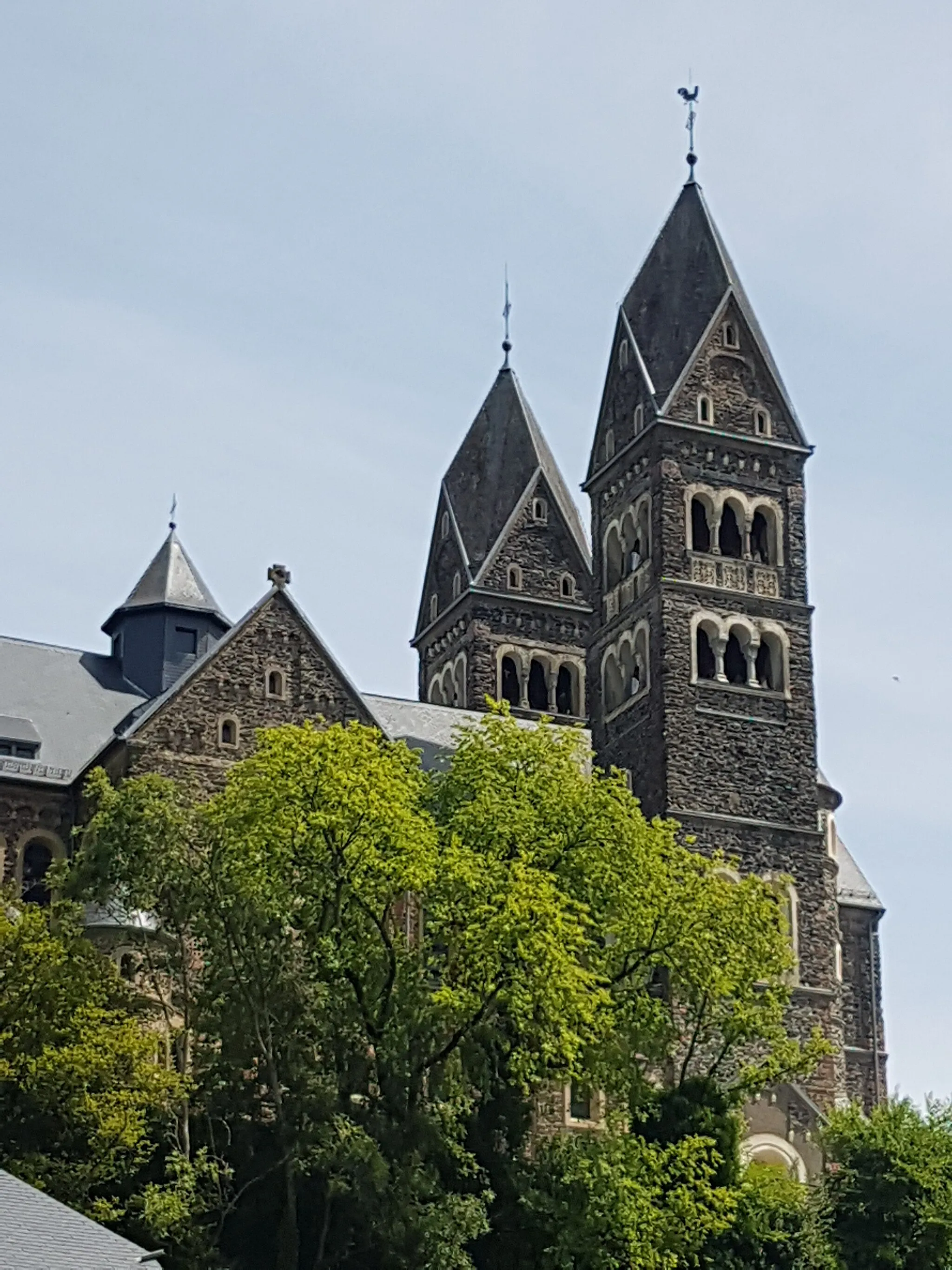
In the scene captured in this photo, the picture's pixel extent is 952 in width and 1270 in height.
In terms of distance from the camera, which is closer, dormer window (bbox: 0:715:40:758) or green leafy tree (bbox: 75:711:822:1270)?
green leafy tree (bbox: 75:711:822:1270)

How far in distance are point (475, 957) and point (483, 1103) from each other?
125 inches

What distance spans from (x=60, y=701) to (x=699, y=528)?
50.0ft

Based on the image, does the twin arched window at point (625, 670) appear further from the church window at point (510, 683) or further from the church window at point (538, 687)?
the church window at point (538, 687)

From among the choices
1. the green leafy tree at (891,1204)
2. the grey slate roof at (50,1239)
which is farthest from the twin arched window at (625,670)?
the grey slate roof at (50,1239)

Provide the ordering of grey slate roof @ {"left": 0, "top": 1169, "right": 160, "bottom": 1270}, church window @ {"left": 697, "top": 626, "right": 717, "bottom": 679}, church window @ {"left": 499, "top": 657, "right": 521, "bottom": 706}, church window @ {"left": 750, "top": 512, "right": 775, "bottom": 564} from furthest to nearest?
church window @ {"left": 499, "top": 657, "right": 521, "bottom": 706} → church window @ {"left": 750, "top": 512, "right": 775, "bottom": 564} → church window @ {"left": 697, "top": 626, "right": 717, "bottom": 679} → grey slate roof @ {"left": 0, "top": 1169, "right": 160, "bottom": 1270}

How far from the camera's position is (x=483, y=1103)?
36625 mm

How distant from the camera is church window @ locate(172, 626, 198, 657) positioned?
5069 cm

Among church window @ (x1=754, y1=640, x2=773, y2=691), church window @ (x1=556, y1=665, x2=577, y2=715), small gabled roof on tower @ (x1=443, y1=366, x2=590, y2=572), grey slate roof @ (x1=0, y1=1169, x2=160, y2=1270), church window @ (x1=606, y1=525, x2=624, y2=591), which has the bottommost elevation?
grey slate roof @ (x1=0, y1=1169, x2=160, y2=1270)

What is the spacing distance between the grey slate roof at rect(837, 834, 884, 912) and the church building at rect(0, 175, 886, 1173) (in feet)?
5.15

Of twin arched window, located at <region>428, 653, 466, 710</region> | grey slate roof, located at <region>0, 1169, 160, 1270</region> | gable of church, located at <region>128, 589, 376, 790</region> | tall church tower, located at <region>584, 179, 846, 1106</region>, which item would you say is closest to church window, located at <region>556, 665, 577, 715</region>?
twin arched window, located at <region>428, 653, 466, 710</region>

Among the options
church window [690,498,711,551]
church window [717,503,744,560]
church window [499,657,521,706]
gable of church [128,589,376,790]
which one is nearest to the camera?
gable of church [128,589,376,790]

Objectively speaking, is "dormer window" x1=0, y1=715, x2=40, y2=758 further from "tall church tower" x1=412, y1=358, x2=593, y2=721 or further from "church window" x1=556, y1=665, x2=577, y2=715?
"church window" x1=556, y1=665, x2=577, y2=715

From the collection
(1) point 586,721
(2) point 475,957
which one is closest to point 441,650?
(1) point 586,721

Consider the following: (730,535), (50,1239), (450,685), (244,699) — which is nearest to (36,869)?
(244,699)
